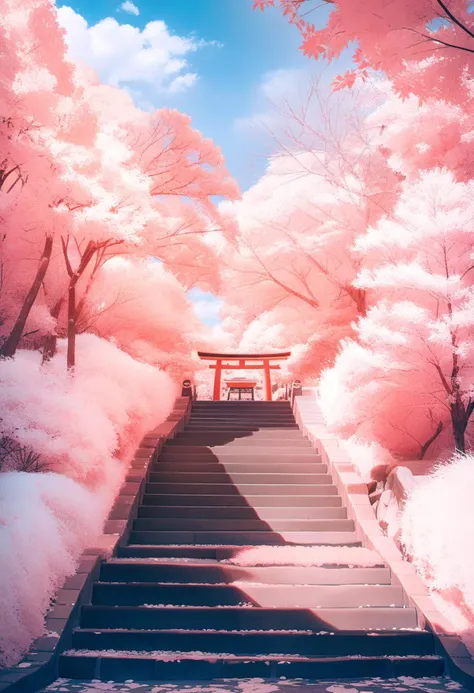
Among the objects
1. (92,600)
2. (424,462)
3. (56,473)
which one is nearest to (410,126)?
(424,462)

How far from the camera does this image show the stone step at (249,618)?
5266 mm

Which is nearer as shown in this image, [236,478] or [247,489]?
[247,489]

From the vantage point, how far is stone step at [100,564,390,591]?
595cm

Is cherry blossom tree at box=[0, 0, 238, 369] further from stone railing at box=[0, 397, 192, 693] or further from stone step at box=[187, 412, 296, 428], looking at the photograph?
stone step at box=[187, 412, 296, 428]

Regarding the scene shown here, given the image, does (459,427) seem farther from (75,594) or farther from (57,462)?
(57,462)

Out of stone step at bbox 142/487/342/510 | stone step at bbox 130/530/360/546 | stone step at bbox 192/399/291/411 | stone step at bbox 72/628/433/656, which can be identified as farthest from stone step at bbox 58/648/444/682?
stone step at bbox 192/399/291/411

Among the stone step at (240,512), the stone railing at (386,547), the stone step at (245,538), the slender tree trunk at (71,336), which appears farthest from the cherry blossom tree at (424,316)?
the slender tree trunk at (71,336)

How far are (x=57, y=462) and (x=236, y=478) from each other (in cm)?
305

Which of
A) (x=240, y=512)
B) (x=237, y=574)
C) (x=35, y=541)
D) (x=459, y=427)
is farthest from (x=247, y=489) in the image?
(x=35, y=541)

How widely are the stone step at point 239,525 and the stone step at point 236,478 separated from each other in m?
1.26

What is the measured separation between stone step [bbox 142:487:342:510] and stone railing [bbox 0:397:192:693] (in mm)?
362

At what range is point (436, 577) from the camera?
17.2ft

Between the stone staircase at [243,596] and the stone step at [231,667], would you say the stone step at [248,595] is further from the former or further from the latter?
the stone step at [231,667]

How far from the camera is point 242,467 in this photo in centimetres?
924
